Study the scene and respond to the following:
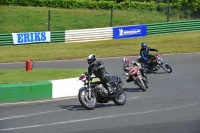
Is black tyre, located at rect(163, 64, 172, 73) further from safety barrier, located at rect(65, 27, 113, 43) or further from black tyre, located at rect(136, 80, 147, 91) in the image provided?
safety barrier, located at rect(65, 27, 113, 43)

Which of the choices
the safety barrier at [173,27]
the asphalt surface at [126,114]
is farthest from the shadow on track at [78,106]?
the safety barrier at [173,27]

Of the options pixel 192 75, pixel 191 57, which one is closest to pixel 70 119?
pixel 192 75

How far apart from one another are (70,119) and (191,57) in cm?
1449

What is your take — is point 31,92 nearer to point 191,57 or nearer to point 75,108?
point 75,108

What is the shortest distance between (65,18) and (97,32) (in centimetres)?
679

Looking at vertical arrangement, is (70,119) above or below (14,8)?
below

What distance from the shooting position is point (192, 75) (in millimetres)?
19703

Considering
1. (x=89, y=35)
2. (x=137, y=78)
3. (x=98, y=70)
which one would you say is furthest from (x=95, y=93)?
(x=89, y=35)

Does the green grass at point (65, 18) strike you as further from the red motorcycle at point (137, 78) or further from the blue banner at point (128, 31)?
the red motorcycle at point (137, 78)

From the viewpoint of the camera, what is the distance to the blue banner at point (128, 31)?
1326 inches

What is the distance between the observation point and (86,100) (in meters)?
13.1

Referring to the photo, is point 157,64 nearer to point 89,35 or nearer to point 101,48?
point 101,48

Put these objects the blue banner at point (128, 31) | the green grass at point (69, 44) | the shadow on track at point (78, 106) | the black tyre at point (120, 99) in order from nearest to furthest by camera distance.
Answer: the shadow on track at point (78, 106), the black tyre at point (120, 99), the green grass at point (69, 44), the blue banner at point (128, 31)

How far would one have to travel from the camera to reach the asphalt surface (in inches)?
424
